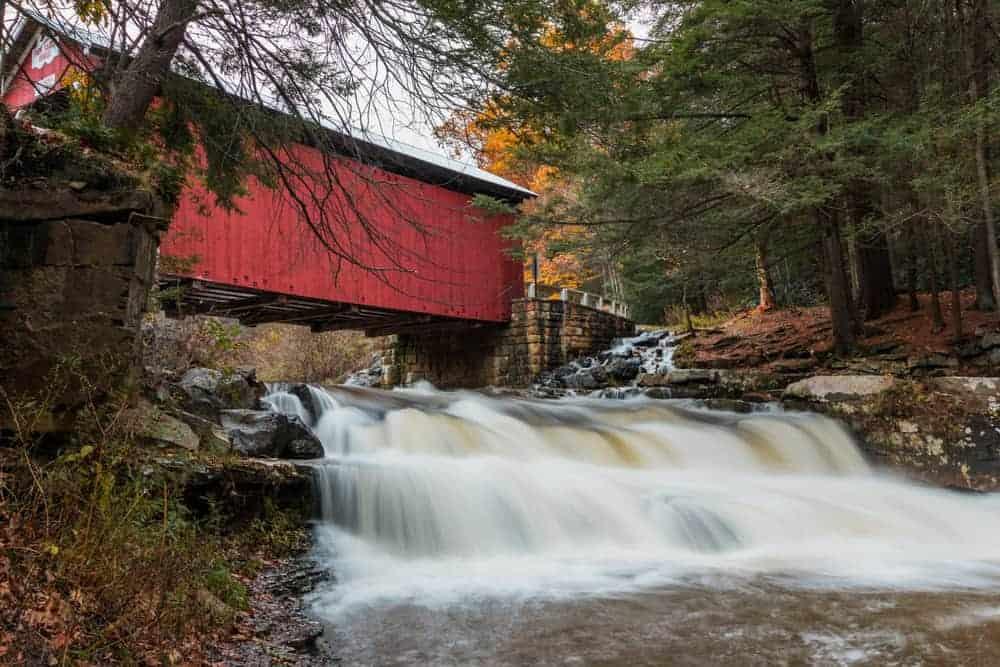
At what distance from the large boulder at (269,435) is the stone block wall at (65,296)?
5.49 feet

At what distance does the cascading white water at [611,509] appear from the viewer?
4477 mm

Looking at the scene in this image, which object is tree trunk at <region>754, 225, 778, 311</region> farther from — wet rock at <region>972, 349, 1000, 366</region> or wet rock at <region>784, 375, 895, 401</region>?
→ wet rock at <region>972, 349, 1000, 366</region>

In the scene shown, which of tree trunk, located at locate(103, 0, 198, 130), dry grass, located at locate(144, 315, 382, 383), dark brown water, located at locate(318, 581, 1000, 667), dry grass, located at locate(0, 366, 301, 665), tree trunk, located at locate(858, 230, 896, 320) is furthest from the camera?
dry grass, located at locate(144, 315, 382, 383)

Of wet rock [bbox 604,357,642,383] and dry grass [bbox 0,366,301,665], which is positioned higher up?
wet rock [bbox 604,357,642,383]

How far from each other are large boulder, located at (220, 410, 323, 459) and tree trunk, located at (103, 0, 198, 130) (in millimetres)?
2297

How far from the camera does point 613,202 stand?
947cm

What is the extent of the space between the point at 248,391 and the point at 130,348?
9.89 ft

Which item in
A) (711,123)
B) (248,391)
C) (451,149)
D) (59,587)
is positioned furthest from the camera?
(711,123)

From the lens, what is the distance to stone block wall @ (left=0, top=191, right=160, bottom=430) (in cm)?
325

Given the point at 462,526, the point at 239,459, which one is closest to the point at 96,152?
the point at 239,459

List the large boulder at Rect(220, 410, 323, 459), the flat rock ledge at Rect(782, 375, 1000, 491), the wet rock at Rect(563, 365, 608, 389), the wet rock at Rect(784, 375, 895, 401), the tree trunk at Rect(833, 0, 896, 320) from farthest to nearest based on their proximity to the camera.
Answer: the wet rock at Rect(563, 365, 608, 389)
the tree trunk at Rect(833, 0, 896, 320)
the wet rock at Rect(784, 375, 895, 401)
the flat rock ledge at Rect(782, 375, 1000, 491)
the large boulder at Rect(220, 410, 323, 459)

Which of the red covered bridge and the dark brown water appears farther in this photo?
the red covered bridge

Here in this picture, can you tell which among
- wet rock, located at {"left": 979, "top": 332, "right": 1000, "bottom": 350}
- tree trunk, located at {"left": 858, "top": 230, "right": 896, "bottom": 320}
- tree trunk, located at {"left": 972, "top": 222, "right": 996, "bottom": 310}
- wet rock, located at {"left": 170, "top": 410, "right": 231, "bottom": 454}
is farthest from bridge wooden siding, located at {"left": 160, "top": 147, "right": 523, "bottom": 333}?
tree trunk, located at {"left": 972, "top": 222, "right": 996, "bottom": 310}

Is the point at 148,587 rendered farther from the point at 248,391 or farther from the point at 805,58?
the point at 805,58
